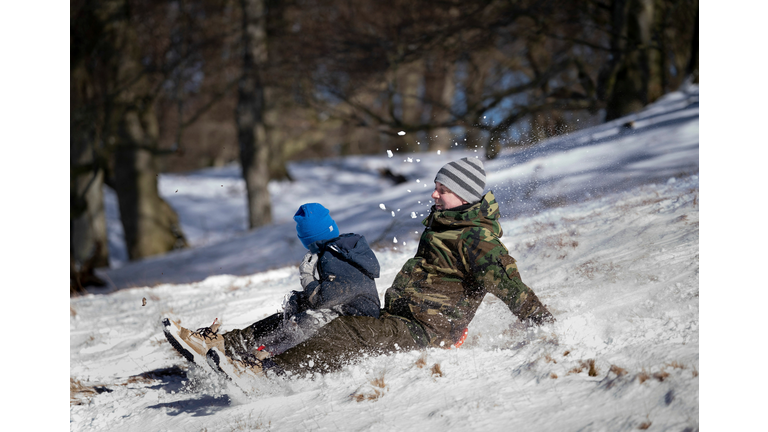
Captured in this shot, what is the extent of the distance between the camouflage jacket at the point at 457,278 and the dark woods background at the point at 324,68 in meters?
3.16

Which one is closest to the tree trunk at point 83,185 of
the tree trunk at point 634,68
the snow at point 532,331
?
the snow at point 532,331

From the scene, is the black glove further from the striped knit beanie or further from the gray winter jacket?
the striped knit beanie

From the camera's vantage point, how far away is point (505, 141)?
6.13m

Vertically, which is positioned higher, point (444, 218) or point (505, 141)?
point (505, 141)

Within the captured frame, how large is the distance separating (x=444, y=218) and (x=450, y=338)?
617 millimetres

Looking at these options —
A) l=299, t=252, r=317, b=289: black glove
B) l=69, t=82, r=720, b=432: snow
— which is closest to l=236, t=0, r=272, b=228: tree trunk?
l=69, t=82, r=720, b=432: snow

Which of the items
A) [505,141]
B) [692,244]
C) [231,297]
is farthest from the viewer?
[505,141]

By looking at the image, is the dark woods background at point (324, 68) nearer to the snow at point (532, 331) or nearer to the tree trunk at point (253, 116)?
the tree trunk at point (253, 116)

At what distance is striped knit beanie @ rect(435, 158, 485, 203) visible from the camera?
3000 millimetres

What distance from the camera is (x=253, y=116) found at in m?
10.3

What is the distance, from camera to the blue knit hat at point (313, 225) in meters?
3.07

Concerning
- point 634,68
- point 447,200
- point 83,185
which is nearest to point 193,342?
point 447,200

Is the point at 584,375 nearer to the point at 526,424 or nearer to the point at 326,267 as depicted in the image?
the point at 526,424

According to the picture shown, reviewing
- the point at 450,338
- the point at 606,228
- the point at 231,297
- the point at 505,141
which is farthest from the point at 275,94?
the point at 450,338
